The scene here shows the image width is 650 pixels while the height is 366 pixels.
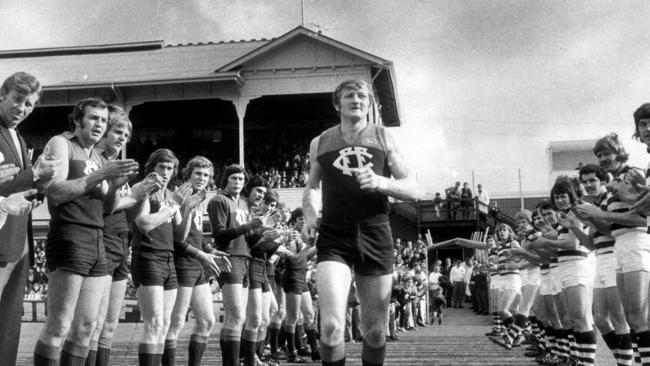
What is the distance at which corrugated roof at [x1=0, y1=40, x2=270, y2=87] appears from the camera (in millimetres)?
27219

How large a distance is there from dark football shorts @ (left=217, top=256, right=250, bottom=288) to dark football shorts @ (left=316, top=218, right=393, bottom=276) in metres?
2.66

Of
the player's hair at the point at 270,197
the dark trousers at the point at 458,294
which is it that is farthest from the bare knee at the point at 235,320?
the dark trousers at the point at 458,294

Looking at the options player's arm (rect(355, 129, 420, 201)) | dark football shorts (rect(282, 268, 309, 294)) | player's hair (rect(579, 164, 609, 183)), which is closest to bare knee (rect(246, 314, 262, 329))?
dark football shorts (rect(282, 268, 309, 294))

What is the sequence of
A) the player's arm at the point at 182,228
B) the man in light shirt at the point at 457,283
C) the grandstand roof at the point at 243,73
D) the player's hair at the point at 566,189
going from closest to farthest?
the player's arm at the point at 182,228
the player's hair at the point at 566,189
the grandstand roof at the point at 243,73
the man in light shirt at the point at 457,283

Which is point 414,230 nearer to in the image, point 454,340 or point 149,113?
point 149,113

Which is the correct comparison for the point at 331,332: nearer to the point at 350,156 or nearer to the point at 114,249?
the point at 350,156

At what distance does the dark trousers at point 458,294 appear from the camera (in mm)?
27389

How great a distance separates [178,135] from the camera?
3005 cm

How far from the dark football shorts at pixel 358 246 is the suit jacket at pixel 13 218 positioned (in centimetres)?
189

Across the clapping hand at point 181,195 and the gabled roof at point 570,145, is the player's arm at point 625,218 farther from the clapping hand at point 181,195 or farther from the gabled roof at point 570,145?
the gabled roof at point 570,145

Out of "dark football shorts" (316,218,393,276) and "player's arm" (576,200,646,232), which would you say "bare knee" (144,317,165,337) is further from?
"player's arm" (576,200,646,232)

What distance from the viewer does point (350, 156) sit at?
503 cm

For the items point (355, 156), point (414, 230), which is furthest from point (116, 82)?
point (355, 156)

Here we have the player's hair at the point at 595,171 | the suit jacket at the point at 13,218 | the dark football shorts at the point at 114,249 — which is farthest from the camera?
the player's hair at the point at 595,171
